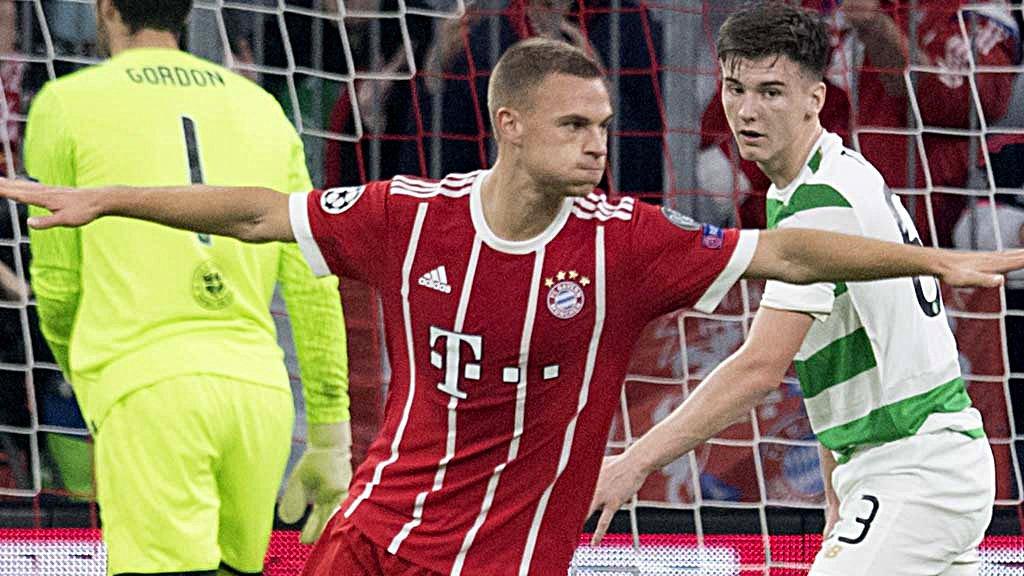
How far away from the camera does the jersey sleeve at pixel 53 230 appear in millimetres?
4164

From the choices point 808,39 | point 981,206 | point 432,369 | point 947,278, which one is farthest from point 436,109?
point 947,278

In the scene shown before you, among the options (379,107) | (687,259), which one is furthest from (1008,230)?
(687,259)

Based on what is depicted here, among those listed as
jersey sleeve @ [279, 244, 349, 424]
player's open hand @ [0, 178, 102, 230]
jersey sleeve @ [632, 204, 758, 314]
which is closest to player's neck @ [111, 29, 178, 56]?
jersey sleeve @ [279, 244, 349, 424]

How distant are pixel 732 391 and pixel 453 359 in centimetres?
67

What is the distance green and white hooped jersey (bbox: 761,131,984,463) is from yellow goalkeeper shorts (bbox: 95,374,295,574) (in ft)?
3.99

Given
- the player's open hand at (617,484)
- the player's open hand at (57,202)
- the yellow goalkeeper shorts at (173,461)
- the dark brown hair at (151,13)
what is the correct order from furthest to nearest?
1. the dark brown hair at (151,13)
2. the yellow goalkeeper shorts at (173,461)
3. the player's open hand at (617,484)
4. the player's open hand at (57,202)

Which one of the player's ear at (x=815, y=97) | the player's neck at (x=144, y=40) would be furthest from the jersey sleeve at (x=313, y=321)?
the player's ear at (x=815, y=97)

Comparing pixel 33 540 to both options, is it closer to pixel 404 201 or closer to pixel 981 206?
pixel 404 201

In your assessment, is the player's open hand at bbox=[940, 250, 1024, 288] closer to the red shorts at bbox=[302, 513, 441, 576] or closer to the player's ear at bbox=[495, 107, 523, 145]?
the player's ear at bbox=[495, 107, 523, 145]

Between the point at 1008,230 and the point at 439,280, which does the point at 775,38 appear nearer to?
the point at 439,280

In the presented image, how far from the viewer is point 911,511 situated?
13.0 feet

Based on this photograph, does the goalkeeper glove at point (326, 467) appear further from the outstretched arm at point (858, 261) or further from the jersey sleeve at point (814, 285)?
the outstretched arm at point (858, 261)

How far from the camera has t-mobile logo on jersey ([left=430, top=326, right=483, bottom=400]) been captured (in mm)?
3693

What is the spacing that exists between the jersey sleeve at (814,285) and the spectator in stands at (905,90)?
8.27ft
